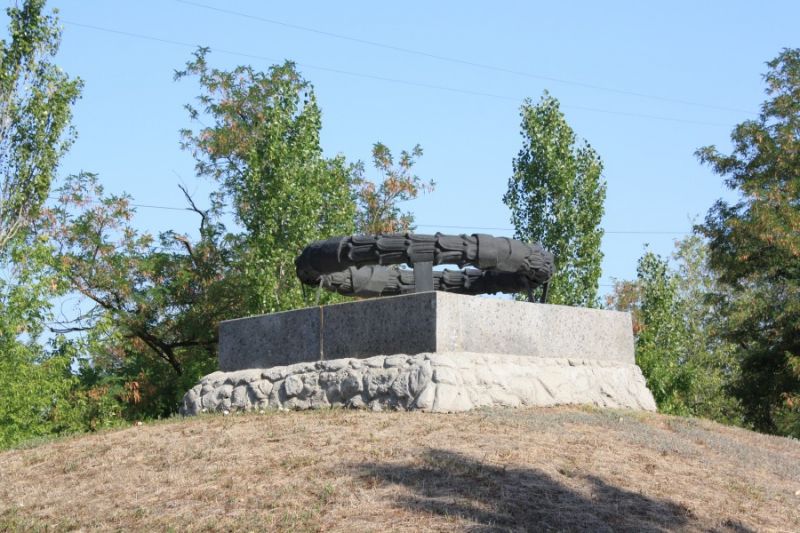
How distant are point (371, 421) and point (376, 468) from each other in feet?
6.91

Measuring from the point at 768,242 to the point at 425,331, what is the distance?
14672mm

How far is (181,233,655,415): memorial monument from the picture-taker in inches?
463

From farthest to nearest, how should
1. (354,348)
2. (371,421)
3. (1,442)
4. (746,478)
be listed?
(1,442) < (354,348) < (371,421) < (746,478)

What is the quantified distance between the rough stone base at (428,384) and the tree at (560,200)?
23.8ft

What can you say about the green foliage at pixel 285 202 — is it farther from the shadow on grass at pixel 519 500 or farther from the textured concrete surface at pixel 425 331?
the shadow on grass at pixel 519 500

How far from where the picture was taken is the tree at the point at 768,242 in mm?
23453

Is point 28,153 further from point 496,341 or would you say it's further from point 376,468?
point 376,468

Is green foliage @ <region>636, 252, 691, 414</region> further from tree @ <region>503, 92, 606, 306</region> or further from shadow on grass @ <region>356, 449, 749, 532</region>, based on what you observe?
shadow on grass @ <region>356, 449, 749, 532</region>

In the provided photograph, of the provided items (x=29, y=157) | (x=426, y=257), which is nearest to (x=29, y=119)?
(x=29, y=157)

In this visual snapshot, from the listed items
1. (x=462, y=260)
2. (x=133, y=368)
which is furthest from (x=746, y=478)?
(x=133, y=368)

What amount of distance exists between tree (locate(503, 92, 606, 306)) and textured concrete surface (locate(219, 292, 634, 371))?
684 cm

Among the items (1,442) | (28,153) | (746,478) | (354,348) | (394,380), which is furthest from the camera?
(28,153)

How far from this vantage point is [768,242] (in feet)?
77.5

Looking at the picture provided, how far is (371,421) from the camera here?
10.8 metres
